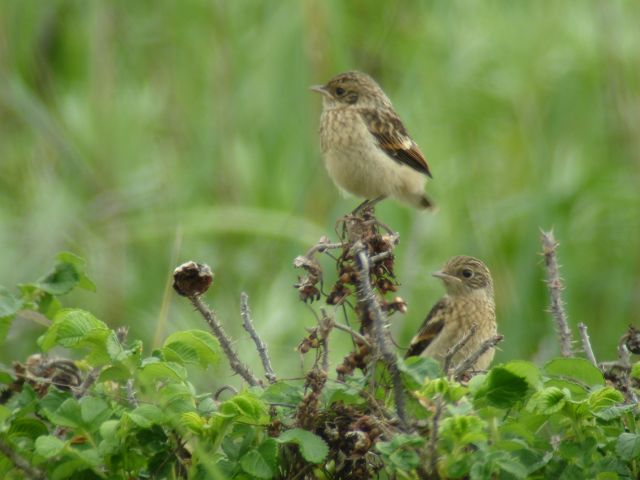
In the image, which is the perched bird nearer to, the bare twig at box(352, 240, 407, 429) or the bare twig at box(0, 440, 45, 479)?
the bare twig at box(352, 240, 407, 429)

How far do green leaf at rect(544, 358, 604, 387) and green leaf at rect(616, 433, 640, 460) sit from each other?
0.22 meters

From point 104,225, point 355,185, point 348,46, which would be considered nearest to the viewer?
point 355,185

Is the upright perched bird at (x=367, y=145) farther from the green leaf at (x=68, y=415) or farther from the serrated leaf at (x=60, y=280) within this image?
the green leaf at (x=68, y=415)

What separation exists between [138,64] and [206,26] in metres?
1.28

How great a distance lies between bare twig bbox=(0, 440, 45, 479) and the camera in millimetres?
2521

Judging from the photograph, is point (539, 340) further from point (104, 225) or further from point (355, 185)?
point (104, 225)

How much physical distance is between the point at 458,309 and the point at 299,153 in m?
2.26

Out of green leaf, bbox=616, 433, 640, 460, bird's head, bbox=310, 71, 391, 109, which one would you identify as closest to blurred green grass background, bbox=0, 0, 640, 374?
bird's head, bbox=310, 71, 391, 109

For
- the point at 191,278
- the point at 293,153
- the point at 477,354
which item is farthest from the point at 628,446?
the point at 293,153

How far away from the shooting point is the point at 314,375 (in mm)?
2461

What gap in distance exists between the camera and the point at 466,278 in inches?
214

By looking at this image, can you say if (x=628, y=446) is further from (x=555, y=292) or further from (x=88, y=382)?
(x=88, y=382)

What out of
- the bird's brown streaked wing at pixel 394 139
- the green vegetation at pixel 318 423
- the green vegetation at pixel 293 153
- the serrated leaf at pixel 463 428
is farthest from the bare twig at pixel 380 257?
the bird's brown streaked wing at pixel 394 139

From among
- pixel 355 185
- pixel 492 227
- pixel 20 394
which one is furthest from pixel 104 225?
pixel 20 394
